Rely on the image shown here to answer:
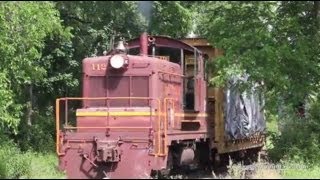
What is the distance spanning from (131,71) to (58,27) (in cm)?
556

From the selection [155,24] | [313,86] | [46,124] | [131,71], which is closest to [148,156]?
[131,71]

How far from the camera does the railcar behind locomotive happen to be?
12.2m

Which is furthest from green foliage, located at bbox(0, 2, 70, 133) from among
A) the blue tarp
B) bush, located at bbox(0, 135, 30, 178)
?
the blue tarp

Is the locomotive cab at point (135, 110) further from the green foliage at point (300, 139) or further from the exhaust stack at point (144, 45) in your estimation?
the green foliage at point (300, 139)

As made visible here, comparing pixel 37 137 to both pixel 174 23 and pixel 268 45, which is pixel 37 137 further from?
pixel 268 45

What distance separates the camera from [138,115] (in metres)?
12.8

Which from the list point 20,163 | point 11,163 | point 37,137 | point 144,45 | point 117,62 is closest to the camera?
point 117,62

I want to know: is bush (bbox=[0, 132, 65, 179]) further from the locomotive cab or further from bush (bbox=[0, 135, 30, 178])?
the locomotive cab

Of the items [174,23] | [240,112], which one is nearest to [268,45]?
→ [240,112]

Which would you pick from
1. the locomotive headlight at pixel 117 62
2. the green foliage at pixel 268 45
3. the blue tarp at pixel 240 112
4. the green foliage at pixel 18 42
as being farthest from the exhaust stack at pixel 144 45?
the green foliage at pixel 18 42

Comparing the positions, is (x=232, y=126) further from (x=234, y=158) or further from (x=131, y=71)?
(x=131, y=71)

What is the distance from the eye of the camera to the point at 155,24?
69.8 feet

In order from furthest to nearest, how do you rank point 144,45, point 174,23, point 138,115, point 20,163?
point 174,23, point 20,163, point 144,45, point 138,115

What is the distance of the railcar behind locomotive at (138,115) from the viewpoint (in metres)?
12.2
